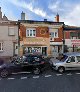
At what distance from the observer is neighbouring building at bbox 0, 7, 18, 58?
30453 millimetres

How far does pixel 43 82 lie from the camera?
53.3 feet

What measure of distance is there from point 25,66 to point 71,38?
14.3m

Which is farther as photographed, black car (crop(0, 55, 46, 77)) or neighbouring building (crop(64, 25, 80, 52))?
neighbouring building (crop(64, 25, 80, 52))

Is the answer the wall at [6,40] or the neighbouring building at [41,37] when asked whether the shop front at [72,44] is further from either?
the wall at [6,40]

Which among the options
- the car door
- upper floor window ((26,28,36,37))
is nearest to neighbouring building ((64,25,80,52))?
upper floor window ((26,28,36,37))

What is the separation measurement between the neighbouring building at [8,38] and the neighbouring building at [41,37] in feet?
2.75

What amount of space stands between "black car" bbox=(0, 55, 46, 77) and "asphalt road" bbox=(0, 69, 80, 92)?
50cm

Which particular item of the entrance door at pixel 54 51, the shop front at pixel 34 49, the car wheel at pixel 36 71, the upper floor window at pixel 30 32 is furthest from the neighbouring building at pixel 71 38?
the car wheel at pixel 36 71

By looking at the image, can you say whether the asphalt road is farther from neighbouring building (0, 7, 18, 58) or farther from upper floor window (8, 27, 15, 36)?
upper floor window (8, 27, 15, 36)

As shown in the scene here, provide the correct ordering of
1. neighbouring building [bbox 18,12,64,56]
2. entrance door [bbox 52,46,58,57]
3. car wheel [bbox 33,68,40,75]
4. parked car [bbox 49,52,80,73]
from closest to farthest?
car wheel [bbox 33,68,40,75] < parked car [bbox 49,52,80,73] < neighbouring building [bbox 18,12,64,56] < entrance door [bbox 52,46,58,57]

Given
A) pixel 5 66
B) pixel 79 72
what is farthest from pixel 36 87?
pixel 79 72

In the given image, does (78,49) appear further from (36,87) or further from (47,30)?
(36,87)

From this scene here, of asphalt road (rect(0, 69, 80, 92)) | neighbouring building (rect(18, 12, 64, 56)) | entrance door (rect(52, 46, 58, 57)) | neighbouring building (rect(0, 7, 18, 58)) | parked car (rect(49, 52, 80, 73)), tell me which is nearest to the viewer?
asphalt road (rect(0, 69, 80, 92))

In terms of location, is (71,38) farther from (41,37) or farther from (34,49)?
(34,49)
